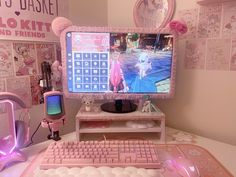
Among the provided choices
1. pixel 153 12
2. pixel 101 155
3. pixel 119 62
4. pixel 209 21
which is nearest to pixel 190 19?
pixel 209 21

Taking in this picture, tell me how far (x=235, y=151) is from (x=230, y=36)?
1.60 ft

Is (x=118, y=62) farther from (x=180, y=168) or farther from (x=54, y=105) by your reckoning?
(x=180, y=168)

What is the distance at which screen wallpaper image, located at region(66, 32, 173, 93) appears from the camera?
91 cm

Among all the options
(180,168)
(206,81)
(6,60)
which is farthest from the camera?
(206,81)

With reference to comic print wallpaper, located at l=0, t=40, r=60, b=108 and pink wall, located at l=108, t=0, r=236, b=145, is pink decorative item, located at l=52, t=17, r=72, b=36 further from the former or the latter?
pink wall, located at l=108, t=0, r=236, b=145

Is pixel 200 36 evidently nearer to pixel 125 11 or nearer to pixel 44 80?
pixel 125 11

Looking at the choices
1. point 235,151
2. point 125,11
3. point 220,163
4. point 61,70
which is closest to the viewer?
point 220,163

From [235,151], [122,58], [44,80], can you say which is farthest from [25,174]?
[235,151]

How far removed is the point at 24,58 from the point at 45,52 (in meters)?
0.11

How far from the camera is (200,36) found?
985mm

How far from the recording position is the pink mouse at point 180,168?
0.63 m

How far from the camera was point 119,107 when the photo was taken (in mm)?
995

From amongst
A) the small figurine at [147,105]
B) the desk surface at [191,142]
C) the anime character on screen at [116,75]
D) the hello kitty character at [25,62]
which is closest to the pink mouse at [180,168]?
the desk surface at [191,142]

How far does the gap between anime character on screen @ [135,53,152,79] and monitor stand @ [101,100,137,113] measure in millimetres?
170
